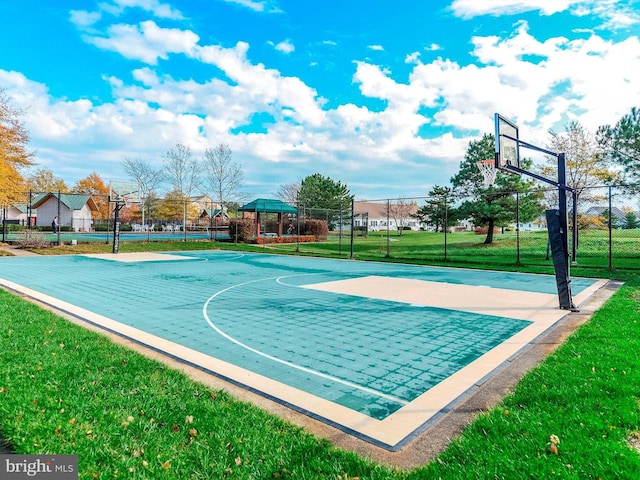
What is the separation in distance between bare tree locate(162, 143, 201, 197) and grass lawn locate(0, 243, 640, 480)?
3856cm

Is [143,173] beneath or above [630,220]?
above

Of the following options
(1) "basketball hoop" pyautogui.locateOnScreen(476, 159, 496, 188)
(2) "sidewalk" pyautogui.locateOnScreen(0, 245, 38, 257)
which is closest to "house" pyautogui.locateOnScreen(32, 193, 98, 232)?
(2) "sidewalk" pyautogui.locateOnScreen(0, 245, 38, 257)

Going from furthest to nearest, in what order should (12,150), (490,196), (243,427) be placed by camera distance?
(490,196) < (12,150) < (243,427)

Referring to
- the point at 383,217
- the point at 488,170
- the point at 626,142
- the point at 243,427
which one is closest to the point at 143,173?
the point at 383,217

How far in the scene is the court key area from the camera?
330 cm

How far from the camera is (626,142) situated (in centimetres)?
1559

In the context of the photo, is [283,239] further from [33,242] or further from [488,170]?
[488,170]

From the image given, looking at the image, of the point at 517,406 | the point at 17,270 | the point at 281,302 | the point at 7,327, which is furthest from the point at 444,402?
the point at 17,270

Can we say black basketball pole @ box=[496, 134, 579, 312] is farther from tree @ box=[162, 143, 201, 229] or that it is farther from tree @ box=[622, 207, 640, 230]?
tree @ box=[162, 143, 201, 229]

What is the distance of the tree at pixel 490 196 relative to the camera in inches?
801

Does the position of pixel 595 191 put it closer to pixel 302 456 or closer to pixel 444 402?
pixel 444 402

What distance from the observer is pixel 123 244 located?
21516 millimetres

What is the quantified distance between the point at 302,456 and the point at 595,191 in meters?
18.9

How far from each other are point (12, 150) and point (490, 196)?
25.6 meters
